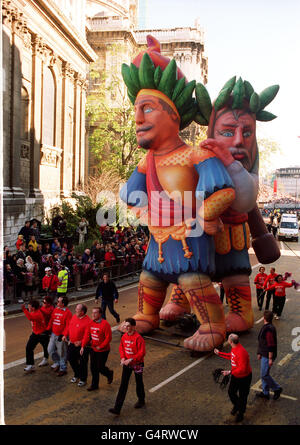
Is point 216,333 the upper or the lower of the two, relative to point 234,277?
lower

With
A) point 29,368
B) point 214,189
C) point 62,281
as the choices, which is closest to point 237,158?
point 214,189

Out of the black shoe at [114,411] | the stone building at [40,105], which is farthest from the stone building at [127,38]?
the black shoe at [114,411]

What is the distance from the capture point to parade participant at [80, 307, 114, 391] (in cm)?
709

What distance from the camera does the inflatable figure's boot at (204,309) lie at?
8734 millimetres

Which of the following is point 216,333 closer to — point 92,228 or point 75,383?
point 75,383

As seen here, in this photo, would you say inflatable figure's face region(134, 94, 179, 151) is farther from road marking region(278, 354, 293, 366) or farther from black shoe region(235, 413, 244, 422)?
black shoe region(235, 413, 244, 422)

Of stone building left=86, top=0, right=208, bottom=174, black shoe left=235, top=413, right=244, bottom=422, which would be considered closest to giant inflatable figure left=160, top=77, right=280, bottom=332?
black shoe left=235, top=413, right=244, bottom=422

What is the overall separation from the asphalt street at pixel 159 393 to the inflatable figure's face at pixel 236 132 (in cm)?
428

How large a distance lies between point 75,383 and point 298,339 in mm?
5510

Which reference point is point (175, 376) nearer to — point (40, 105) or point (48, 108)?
point (40, 105)

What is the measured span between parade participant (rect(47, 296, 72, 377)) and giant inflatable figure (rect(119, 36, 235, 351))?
2327mm

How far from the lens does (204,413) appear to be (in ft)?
21.0

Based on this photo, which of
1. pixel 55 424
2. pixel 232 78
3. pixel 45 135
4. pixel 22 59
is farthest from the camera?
pixel 45 135

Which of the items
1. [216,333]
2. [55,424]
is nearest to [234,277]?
[216,333]
